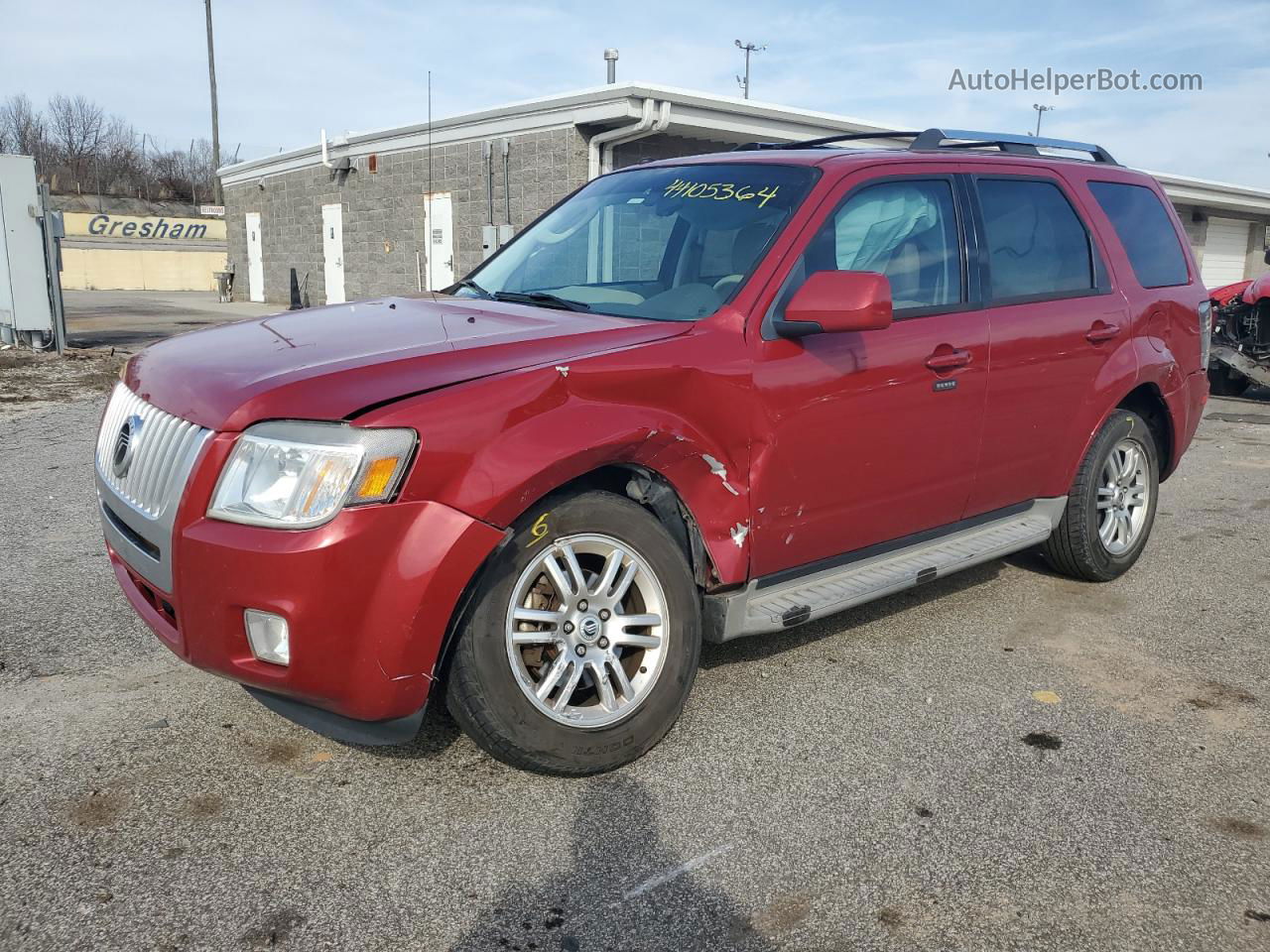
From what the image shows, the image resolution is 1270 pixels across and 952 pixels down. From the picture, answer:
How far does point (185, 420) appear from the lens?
285 centimetres

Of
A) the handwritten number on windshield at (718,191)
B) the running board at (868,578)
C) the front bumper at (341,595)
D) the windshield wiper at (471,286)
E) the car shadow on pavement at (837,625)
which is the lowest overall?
the car shadow on pavement at (837,625)

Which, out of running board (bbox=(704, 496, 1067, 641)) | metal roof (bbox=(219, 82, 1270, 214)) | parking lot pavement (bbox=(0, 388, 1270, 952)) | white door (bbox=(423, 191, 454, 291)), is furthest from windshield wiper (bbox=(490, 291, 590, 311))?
white door (bbox=(423, 191, 454, 291))

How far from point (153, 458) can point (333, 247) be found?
2128 centimetres

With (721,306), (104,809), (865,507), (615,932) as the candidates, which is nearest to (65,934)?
(104,809)

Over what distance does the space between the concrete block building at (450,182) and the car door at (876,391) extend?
20.8 feet

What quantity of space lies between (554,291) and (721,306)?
788 mm

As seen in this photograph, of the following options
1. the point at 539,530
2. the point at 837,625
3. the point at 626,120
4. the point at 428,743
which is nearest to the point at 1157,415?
the point at 837,625

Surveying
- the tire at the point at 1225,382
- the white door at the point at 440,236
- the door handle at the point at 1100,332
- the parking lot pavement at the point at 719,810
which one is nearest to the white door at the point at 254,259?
the white door at the point at 440,236

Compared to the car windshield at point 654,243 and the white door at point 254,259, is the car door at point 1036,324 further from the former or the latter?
the white door at point 254,259

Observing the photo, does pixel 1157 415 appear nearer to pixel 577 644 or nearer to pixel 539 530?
pixel 577 644

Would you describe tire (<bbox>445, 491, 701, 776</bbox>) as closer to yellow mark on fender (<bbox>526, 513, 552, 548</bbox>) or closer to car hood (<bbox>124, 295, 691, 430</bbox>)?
yellow mark on fender (<bbox>526, 513, 552, 548</bbox>)

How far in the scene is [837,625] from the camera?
4.49 metres

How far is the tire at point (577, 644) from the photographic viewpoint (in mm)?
2877

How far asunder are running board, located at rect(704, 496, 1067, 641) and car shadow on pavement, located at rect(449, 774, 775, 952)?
2.57 ft
